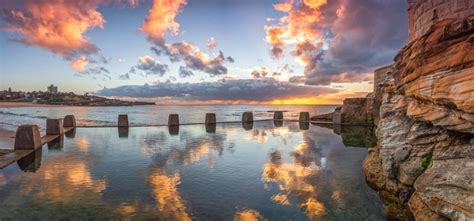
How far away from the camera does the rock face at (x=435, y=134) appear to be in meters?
4.39

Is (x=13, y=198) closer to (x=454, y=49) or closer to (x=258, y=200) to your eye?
(x=258, y=200)

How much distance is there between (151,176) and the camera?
8398mm

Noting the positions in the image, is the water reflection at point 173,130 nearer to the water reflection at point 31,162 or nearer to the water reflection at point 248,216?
the water reflection at point 31,162

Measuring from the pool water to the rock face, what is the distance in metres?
0.92

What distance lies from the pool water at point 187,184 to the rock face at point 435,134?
917mm

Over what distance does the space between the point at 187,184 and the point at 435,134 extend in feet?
19.7

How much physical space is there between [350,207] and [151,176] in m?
5.51

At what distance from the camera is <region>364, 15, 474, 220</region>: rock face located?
4395 millimetres

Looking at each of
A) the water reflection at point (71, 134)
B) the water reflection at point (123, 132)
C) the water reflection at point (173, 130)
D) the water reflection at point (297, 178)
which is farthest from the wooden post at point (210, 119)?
→ the water reflection at point (297, 178)

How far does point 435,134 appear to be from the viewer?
19.4 ft

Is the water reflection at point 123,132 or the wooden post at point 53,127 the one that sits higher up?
the wooden post at point 53,127

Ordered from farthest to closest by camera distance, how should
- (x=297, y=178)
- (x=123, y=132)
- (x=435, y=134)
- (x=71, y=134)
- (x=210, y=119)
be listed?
(x=210, y=119), (x=123, y=132), (x=71, y=134), (x=297, y=178), (x=435, y=134)

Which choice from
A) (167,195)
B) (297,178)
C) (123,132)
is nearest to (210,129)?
(123,132)

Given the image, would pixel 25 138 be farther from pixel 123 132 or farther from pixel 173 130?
pixel 173 130
